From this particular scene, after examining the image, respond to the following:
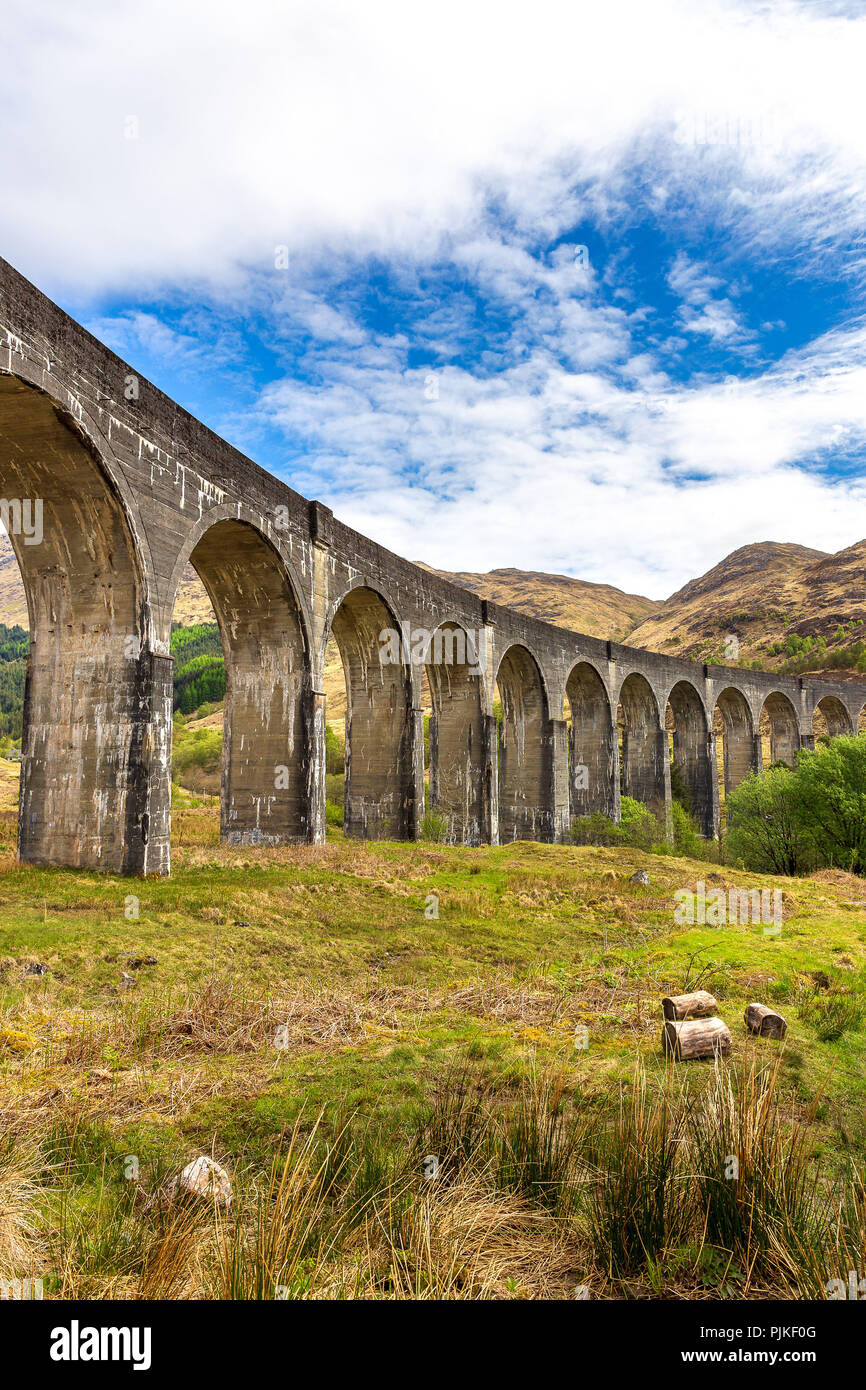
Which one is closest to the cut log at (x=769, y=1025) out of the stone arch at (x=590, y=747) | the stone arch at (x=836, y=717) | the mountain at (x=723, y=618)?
the stone arch at (x=590, y=747)

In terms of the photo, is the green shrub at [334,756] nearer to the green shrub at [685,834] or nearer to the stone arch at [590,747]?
the stone arch at [590,747]

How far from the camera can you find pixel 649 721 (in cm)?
3428

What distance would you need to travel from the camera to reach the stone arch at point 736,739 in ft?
131

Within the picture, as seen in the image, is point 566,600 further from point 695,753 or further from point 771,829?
point 771,829

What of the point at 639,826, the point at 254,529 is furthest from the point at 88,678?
the point at 639,826

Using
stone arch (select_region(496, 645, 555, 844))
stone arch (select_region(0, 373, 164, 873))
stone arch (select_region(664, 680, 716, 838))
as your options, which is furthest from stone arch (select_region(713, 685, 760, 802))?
stone arch (select_region(0, 373, 164, 873))

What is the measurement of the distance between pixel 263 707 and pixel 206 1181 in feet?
45.5

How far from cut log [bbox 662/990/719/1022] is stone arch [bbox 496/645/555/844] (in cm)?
2098

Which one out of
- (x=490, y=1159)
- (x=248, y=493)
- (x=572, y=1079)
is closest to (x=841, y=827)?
(x=248, y=493)

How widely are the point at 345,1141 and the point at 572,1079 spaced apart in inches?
62.2

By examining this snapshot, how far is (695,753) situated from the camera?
37406 mm

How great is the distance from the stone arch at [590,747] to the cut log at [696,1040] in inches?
985

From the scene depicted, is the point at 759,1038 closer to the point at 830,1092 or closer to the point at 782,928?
the point at 830,1092

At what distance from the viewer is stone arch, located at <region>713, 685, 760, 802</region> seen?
4003 centimetres
